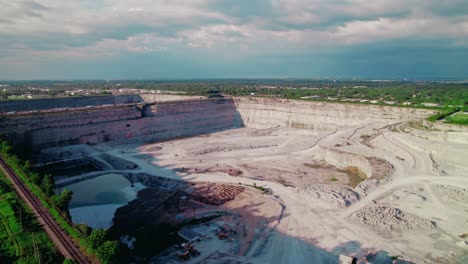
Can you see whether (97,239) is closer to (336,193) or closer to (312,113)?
(336,193)

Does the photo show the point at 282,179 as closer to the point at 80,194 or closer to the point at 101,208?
the point at 101,208

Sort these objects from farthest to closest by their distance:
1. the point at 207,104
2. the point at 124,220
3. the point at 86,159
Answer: the point at 207,104
the point at 86,159
the point at 124,220

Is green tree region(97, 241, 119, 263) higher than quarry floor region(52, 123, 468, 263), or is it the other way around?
green tree region(97, 241, 119, 263)

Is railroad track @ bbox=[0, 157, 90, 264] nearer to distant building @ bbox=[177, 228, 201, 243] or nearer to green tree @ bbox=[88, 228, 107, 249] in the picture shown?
green tree @ bbox=[88, 228, 107, 249]

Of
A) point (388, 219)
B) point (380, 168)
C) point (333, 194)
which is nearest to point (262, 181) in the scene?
point (333, 194)

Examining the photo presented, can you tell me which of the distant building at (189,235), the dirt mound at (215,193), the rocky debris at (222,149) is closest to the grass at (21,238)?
the distant building at (189,235)

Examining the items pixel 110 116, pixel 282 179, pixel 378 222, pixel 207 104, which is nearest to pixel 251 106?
pixel 207 104

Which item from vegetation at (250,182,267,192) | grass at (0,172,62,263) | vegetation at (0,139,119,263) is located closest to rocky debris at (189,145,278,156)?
vegetation at (250,182,267,192)
